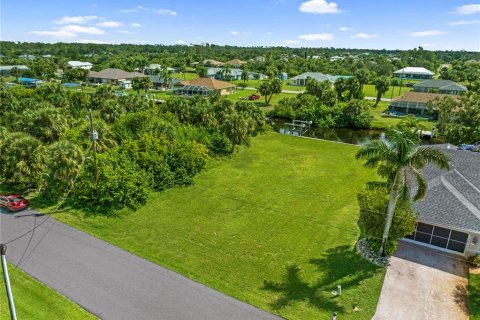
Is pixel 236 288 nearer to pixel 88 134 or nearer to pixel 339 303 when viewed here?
pixel 339 303

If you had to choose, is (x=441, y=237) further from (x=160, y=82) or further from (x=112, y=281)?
(x=160, y=82)

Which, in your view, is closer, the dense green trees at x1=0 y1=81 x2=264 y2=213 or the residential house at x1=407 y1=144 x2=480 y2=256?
the residential house at x1=407 y1=144 x2=480 y2=256

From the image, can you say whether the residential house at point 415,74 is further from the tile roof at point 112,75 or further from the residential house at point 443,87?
the tile roof at point 112,75

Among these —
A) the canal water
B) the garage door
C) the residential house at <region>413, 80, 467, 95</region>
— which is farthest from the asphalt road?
the residential house at <region>413, 80, 467, 95</region>

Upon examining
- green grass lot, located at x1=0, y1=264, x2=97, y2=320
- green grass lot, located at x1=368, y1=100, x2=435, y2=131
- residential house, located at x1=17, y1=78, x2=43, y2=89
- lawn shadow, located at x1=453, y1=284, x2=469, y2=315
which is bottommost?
green grass lot, located at x1=0, y1=264, x2=97, y2=320

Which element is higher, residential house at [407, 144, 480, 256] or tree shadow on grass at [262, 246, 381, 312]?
residential house at [407, 144, 480, 256]

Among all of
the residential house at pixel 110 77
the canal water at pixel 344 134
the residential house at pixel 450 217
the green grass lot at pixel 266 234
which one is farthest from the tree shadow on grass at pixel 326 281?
the residential house at pixel 110 77

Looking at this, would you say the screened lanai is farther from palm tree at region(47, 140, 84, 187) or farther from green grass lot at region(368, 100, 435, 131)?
palm tree at region(47, 140, 84, 187)

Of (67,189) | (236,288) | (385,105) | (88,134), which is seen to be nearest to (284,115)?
(385,105)
